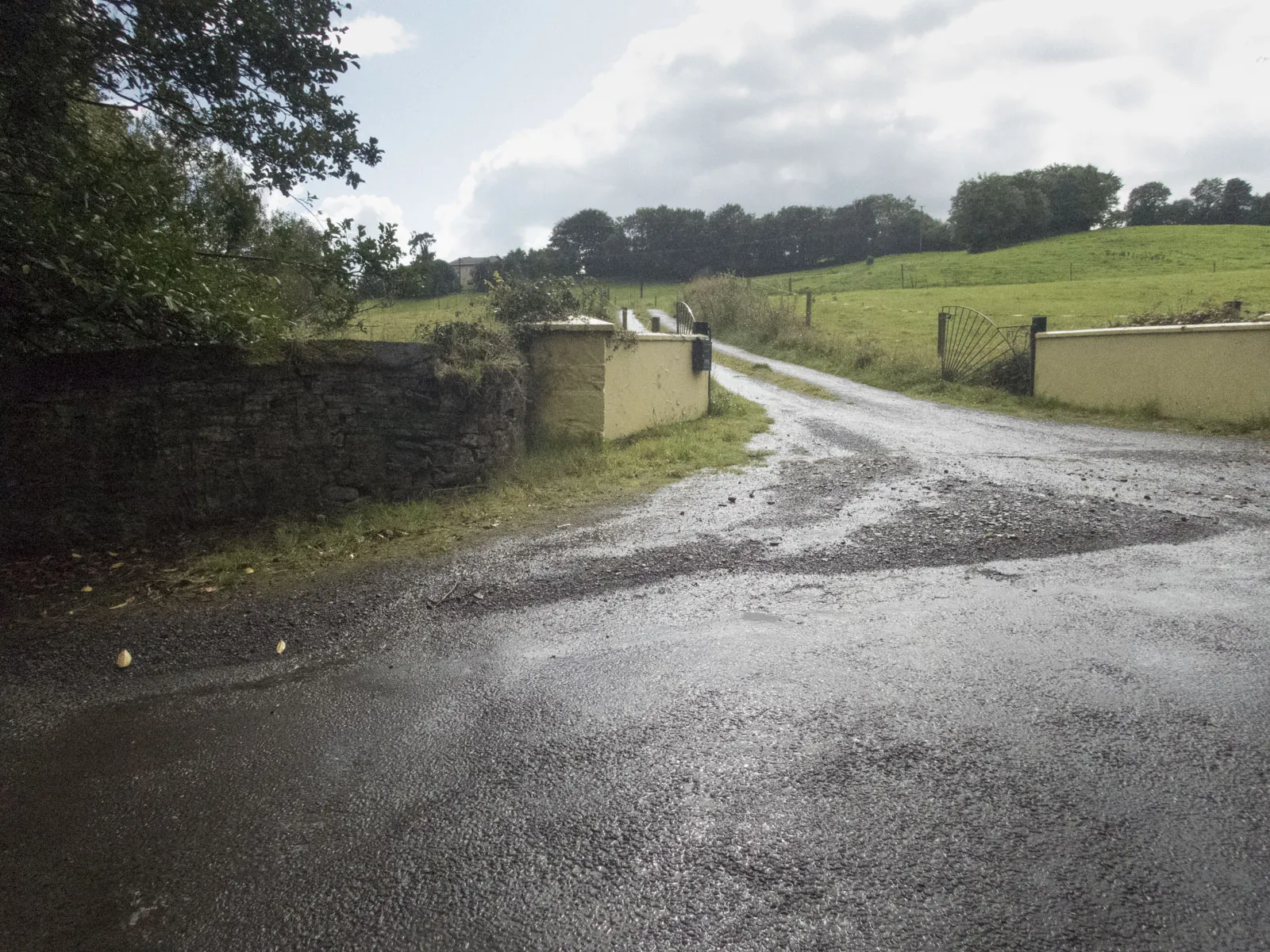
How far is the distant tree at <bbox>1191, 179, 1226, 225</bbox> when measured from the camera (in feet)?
253

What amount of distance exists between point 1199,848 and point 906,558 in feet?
11.7

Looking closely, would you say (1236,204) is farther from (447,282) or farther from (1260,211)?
(447,282)

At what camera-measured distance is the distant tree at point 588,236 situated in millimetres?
74812

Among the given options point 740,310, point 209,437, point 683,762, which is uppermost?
point 740,310

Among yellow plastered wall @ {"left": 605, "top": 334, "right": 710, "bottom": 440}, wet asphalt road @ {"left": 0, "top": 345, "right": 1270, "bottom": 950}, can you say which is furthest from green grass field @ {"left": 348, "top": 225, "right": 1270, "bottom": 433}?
wet asphalt road @ {"left": 0, "top": 345, "right": 1270, "bottom": 950}

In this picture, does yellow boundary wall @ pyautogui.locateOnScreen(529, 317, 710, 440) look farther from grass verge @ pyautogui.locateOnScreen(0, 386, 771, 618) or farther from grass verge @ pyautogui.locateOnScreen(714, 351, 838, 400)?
grass verge @ pyautogui.locateOnScreen(714, 351, 838, 400)

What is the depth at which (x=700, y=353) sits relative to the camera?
46.4 feet

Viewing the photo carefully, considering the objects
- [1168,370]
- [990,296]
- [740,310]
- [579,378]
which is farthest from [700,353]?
[990,296]

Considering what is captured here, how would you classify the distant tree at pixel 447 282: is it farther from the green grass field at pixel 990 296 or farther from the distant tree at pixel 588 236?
the distant tree at pixel 588 236

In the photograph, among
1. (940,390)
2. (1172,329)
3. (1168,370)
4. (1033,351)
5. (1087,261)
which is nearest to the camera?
(1172,329)

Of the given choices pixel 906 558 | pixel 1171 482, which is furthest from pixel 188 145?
pixel 1171 482

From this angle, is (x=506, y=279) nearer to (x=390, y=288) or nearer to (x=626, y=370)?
(x=626, y=370)

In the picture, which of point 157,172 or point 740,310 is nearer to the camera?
point 157,172

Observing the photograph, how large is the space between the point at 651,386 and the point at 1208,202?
9033 centimetres
